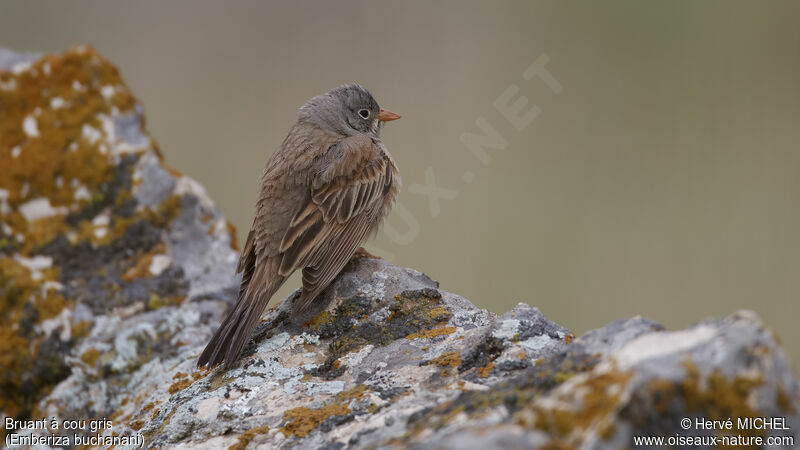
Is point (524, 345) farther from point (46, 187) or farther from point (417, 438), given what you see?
point (46, 187)

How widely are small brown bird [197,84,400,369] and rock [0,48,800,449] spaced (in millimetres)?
156

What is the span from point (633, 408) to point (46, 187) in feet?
15.1

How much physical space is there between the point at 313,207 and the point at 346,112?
4.72 ft

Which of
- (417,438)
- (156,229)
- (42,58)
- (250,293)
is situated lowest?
(417,438)

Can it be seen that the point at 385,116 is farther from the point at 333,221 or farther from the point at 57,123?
the point at 57,123

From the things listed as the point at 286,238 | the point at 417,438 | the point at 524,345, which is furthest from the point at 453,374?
the point at 286,238

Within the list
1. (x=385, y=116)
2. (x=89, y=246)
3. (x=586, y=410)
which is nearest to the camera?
(x=586, y=410)

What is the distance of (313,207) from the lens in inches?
191

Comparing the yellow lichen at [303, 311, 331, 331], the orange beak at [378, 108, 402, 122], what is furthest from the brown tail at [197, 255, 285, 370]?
the orange beak at [378, 108, 402, 122]

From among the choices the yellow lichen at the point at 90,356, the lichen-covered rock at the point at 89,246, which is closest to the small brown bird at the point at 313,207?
the lichen-covered rock at the point at 89,246

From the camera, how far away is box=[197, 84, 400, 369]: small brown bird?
4.06 m

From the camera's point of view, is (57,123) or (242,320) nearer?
(242,320)

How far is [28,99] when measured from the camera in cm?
540

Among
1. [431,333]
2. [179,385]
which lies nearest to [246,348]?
[179,385]
